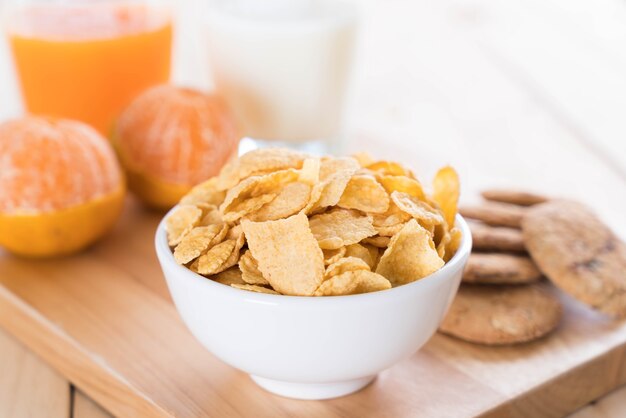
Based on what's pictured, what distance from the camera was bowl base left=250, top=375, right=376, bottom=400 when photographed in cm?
78

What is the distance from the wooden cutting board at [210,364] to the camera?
79 centimetres

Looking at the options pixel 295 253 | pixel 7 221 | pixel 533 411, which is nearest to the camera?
pixel 295 253

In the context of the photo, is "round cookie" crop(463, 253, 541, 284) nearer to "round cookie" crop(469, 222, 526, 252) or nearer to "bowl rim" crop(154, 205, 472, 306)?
"round cookie" crop(469, 222, 526, 252)

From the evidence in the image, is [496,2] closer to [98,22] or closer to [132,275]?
[98,22]

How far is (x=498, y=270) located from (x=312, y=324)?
0.93 ft

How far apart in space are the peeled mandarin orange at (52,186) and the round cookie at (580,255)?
18.7 inches

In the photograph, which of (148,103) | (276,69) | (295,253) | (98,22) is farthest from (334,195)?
(98,22)

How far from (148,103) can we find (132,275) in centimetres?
24

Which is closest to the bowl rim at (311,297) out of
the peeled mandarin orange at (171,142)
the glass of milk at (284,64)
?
A: the peeled mandarin orange at (171,142)

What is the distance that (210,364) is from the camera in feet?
2.77

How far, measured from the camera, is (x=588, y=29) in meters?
1.94

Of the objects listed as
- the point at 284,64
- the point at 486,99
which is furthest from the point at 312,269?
the point at 486,99

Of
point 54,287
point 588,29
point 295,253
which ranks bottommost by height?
point 54,287

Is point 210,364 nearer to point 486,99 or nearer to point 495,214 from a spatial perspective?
point 495,214
